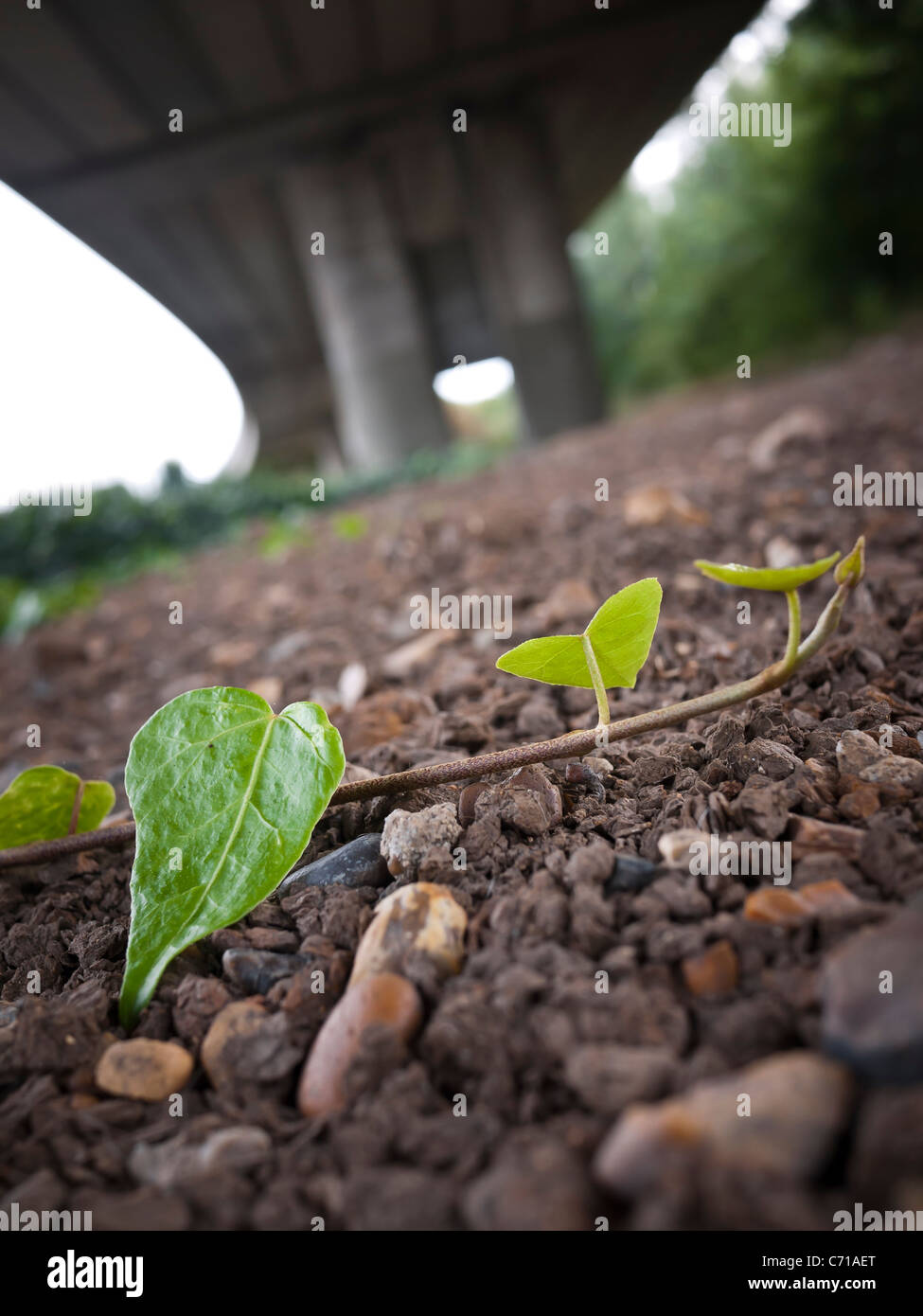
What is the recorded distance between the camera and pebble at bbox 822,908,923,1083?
0.49 meters

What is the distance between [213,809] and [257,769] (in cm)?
6

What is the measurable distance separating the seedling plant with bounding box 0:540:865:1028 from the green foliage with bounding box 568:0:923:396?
8.41 meters

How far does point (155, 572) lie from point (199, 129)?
490 cm

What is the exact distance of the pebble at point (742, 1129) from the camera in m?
0.46

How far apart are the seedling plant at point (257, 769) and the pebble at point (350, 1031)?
0.41 ft

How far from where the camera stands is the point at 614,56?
24.3ft

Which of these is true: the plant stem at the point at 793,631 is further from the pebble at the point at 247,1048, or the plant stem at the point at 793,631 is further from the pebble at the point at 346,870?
the pebble at the point at 247,1048

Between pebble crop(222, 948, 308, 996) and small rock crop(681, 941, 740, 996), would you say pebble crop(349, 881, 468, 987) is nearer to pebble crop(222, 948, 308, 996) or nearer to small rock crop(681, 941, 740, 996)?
pebble crop(222, 948, 308, 996)

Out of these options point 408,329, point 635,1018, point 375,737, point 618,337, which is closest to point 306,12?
point 408,329

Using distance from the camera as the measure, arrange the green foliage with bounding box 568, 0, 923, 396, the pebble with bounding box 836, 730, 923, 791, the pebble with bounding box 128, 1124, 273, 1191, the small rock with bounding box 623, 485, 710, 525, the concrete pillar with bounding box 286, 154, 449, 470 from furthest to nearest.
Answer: the green foliage with bounding box 568, 0, 923, 396, the concrete pillar with bounding box 286, 154, 449, 470, the small rock with bounding box 623, 485, 710, 525, the pebble with bounding box 836, 730, 923, 791, the pebble with bounding box 128, 1124, 273, 1191

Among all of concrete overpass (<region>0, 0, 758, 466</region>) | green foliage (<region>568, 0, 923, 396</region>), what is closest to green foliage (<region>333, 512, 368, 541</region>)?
concrete overpass (<region>0, 0, 758, 466</region>)

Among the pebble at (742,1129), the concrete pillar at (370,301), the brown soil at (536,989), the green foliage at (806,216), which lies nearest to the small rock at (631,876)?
the brown soil at (536,989)

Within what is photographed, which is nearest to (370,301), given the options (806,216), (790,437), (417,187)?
(417,187)

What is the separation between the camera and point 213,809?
2.56 ft
